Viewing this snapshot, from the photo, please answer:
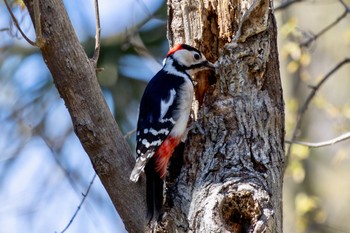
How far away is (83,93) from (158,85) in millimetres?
950

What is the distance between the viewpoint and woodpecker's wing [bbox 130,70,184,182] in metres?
3.66

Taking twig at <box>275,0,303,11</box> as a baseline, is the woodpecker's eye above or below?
below

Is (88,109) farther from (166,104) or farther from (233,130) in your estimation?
(166,104)

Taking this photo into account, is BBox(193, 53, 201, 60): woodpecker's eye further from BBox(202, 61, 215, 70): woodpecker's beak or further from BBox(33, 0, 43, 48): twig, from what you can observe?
BBox(33, 0, 43, 48): twig

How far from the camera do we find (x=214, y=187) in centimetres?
320

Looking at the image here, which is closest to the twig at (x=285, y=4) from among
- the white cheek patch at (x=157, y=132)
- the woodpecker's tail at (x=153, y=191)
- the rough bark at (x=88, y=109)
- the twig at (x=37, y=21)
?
the white cheek patch at (x=157, y=132)

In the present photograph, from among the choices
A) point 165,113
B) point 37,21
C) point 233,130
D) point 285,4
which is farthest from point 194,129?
point 285,4

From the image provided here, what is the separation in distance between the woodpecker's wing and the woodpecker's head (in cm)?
9

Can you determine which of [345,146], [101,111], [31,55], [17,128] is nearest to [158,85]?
[101,111]

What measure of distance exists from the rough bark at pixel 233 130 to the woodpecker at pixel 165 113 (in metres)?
0.09

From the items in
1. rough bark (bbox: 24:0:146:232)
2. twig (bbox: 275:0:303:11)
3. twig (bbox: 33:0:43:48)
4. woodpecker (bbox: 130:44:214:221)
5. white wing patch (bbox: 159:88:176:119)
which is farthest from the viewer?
twig (bbox: 275:0:303:11)

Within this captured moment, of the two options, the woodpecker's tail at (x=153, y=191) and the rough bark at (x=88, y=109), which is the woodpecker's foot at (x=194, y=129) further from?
the rough bark at (x=88, y=109)

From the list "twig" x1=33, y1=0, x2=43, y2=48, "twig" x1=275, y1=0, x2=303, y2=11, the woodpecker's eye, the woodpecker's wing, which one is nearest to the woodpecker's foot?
the woodpecker's wing

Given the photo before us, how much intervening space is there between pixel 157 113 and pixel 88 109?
0.79m
